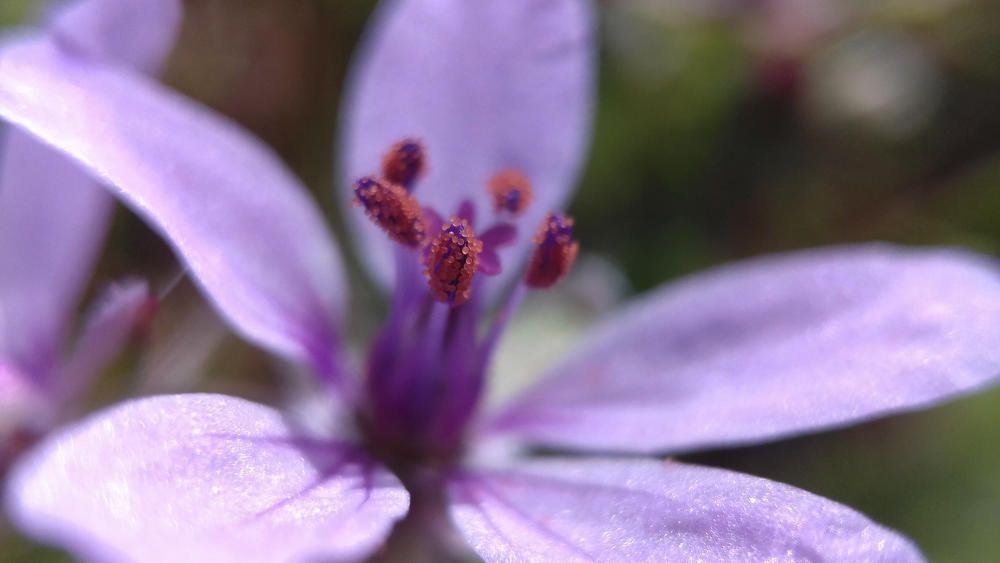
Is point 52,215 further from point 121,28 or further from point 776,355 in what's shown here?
point 776,355

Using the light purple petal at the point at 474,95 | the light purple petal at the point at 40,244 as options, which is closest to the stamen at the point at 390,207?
the light purple petal at the point at 474,95

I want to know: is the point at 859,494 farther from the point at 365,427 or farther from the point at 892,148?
the point at 365,427

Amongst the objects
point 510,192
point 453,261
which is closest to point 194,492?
point 453,261

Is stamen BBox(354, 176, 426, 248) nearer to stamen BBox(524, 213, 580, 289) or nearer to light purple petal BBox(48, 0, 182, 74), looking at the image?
stamen BBox(524, 213, 580, 289)

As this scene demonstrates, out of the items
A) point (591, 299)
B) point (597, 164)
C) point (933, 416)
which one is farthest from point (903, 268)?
point (597, 164)

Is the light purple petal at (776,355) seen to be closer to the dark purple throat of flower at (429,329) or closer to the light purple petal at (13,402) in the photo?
the dark purple throat of flower at (429,329)

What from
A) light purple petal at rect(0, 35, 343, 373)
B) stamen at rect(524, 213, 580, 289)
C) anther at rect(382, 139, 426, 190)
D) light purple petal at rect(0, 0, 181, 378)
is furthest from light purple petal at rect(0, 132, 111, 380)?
stamen at rect(524, 213, 580, 289)

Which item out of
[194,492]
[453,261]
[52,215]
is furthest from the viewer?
[52,215]
